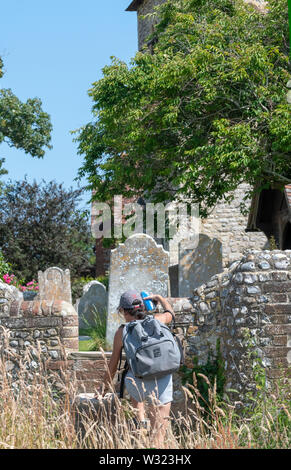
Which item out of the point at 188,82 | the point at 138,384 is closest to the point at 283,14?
the point at 188,82

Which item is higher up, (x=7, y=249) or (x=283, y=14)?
(x=283, y=14)

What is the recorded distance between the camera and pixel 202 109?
16.4 metres

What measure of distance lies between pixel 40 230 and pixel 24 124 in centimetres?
399

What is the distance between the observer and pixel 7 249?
2292cm

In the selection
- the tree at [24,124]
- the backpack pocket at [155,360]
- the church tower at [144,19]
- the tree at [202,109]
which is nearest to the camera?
the backpack pocket at [155,360]

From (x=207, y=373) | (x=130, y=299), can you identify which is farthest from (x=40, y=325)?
(x=130, y=299)

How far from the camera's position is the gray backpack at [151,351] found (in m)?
4.34

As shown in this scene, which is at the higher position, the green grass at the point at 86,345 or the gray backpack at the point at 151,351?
the green grass at the point at 86,345

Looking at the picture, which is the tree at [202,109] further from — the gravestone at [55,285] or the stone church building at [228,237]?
the gravestone at [55,285]

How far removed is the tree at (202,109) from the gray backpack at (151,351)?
33.3ft

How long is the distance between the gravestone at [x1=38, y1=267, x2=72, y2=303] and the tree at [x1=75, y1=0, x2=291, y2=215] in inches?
150

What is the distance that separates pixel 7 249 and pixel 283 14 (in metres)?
12.7

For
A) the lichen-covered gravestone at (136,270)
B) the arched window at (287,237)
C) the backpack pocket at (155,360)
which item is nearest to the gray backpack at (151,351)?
the backpack pocket at (155,360)
